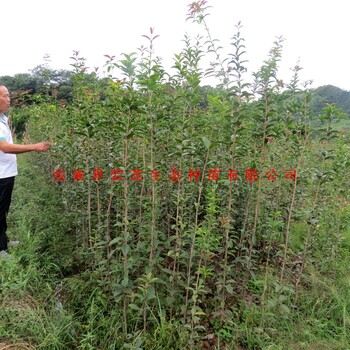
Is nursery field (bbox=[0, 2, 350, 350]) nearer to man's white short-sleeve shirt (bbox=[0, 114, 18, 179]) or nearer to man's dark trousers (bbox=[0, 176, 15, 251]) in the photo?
man's dark trousers (bbox=[0, 176, 15, 251])

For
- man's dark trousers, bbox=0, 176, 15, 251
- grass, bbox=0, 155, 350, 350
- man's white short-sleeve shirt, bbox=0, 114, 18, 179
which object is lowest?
grass, bbox=0, 155, 350, 350

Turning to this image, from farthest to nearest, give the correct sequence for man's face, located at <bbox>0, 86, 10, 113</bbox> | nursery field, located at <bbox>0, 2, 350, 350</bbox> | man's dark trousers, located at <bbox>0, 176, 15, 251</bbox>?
man's dark trousers, located at <bbox>0, 176, 15, 251</bbox>
man's face, located at <bbox>0, 86, 10, 113</bbox>
nursery field, located at <bbox>0, 2, 350, 350</bbox>

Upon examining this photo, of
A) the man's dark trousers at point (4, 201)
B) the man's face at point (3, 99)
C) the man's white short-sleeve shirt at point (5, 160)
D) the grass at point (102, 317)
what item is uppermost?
the man's face at point (3, 99)

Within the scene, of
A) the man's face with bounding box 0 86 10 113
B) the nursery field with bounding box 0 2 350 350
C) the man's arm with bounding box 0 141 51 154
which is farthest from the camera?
the man's face with bounding box 0 86 10 113

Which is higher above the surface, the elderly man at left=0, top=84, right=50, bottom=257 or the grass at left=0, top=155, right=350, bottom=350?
the elderly man at left=0, top=84, right=50, bottom=257

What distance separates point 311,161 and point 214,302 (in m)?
2.43

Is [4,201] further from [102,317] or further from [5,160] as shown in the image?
[102,317]

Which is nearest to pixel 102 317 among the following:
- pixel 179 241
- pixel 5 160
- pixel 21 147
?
pixel 179 241

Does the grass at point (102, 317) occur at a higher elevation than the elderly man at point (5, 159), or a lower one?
lower

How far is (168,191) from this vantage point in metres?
2.93

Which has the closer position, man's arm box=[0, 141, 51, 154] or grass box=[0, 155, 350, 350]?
grass box=[0, 155, 350, 350]

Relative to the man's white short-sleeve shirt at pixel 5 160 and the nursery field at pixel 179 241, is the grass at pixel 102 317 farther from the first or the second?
the man's white short-sleeve shirt at pixel 5 160

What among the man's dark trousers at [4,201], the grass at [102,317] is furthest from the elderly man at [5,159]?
the grass at [102,317]

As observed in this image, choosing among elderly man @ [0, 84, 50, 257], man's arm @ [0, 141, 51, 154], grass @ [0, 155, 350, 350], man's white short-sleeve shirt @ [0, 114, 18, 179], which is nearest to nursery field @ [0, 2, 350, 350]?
grass @ [0, 155, 350, 350]
